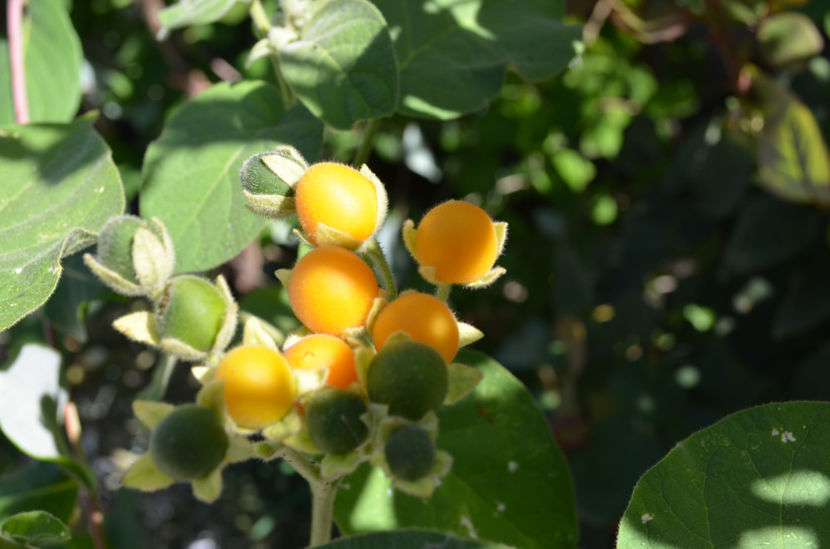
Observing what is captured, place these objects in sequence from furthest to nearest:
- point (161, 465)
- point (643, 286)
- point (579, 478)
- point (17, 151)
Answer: point (643, 286)
point (579, 478)
point (17, 151)
point (161, 465)

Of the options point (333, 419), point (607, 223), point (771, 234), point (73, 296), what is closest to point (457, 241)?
point (333, 419)

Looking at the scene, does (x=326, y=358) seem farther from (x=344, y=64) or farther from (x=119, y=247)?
(x=344, y=64)

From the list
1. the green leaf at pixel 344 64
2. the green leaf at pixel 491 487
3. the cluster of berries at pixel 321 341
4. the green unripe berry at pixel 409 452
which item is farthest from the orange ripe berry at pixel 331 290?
the green leaf at pixel 491 487

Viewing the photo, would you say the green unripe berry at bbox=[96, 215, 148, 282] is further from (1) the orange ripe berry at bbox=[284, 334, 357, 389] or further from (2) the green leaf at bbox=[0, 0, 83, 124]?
(2) the green leaf at bbox=[0, 0, 83, 124]

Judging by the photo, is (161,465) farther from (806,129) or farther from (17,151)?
(806,129)

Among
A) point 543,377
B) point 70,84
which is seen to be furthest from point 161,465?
point 543,377

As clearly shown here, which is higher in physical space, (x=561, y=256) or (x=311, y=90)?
(x=311, y=90)
